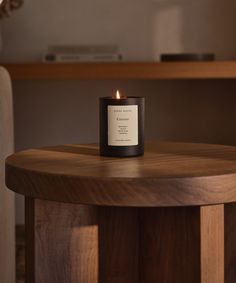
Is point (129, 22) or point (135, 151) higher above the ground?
point (129, 22)

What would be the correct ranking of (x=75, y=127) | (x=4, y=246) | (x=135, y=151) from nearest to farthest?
(x=135, y=151)
(x=4, y=246)
(x=75, y=127)

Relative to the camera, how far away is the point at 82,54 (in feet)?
7.22

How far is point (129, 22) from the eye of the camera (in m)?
2.30

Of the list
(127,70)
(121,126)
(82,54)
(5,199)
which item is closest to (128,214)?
(121,126)

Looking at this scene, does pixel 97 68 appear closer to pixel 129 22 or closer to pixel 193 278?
pixel 129 22

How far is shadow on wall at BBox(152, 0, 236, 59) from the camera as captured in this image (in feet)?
7.38

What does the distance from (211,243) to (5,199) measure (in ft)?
2.24

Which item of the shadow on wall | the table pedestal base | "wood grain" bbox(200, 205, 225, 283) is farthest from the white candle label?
the shadow on wall

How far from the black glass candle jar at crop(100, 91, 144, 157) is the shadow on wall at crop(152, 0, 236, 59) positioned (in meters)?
1.16

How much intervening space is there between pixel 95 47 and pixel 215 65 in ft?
1.47

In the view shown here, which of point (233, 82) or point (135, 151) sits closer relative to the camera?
point (135, 151)

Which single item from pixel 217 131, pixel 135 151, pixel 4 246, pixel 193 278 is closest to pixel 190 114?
pixel 217 131

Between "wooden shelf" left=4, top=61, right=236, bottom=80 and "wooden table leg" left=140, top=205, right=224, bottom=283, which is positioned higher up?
"wooden shelf" left=4, top=61, right=236, bottom=80

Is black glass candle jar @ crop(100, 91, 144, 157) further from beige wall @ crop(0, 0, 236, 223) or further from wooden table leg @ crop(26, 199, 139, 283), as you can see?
beige wall @ crop(0, 0, 236, 223)
